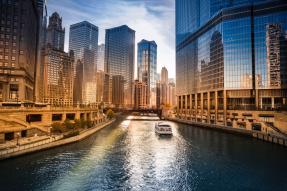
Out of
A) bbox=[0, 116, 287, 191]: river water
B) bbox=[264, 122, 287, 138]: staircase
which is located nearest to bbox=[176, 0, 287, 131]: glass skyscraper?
bbox=[264, 122, 287, 138]: staircase

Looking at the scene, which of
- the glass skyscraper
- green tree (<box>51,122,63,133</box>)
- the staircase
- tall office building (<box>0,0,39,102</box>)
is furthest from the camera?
tall office building (<box>0,0,39,102</box>)

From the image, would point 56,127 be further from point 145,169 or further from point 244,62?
point 244,62

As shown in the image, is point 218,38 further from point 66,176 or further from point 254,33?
point 66,176

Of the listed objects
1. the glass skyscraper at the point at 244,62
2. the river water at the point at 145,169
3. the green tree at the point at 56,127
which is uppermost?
the glass skyscraper at the point at 244,62

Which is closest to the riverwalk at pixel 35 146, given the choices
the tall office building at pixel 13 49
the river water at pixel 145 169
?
the river water at pixel 145 169

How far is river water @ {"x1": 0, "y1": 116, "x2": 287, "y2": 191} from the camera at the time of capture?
118 ft

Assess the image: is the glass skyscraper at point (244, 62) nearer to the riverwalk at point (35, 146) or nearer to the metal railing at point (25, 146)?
the riverwalk at point (35, 146)

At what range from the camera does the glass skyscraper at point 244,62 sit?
114875 mm

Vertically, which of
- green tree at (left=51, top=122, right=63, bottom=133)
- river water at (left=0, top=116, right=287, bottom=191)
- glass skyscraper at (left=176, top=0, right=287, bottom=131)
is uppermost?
glass skyscraper at (left=176, top=0, right=287, bottom=131)

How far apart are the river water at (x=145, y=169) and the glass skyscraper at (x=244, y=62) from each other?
52184 millimetres

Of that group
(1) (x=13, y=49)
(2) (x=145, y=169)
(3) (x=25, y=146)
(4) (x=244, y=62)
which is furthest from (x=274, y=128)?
(1) (x=13, y=49)

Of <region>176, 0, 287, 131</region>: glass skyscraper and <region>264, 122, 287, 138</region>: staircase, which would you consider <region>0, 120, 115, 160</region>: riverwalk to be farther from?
<region>176, 0, 287, 131</region>: glass skyscraper

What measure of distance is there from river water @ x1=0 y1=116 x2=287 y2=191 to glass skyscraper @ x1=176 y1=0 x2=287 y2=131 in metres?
52.2

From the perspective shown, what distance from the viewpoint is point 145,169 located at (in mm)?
44594
